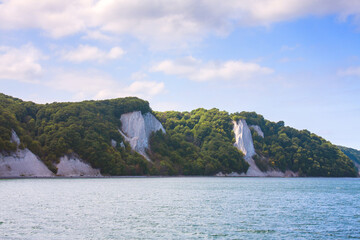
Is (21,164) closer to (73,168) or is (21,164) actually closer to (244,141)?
(73,168)

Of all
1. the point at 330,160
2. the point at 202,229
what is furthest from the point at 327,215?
the point at 330,160

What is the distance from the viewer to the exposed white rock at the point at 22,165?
9575cm

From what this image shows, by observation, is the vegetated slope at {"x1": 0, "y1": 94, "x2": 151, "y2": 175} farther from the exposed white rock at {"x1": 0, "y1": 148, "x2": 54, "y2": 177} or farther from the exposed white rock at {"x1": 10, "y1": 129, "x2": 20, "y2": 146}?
the exposed white rock at {"x1": 0, "y1": 148, "x2": 54, "y2": 177}

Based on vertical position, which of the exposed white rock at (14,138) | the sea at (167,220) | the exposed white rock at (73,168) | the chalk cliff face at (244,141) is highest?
the chalk cliff face at (244,141)

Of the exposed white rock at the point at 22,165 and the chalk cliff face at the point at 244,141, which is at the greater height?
the chalk cliff face at the point at 244,141

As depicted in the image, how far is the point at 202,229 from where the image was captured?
100ft

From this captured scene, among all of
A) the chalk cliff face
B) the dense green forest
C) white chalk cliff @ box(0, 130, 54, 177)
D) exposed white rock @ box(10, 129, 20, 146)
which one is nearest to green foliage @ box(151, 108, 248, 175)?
the dense green forest

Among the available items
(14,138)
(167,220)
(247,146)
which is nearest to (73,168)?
(14,138)

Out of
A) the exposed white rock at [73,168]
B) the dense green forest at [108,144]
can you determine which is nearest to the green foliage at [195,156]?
the dense green forest at [108,144]

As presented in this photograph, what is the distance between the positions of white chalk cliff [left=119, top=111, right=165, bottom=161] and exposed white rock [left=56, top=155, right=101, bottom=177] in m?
28.6

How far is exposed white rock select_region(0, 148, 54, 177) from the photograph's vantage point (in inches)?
3770

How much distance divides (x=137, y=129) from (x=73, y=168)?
4281 centimetres

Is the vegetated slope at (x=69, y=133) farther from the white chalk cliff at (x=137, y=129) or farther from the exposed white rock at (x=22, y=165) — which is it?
the white chalk cliff at (x=137, y=129)

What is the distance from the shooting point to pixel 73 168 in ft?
379
